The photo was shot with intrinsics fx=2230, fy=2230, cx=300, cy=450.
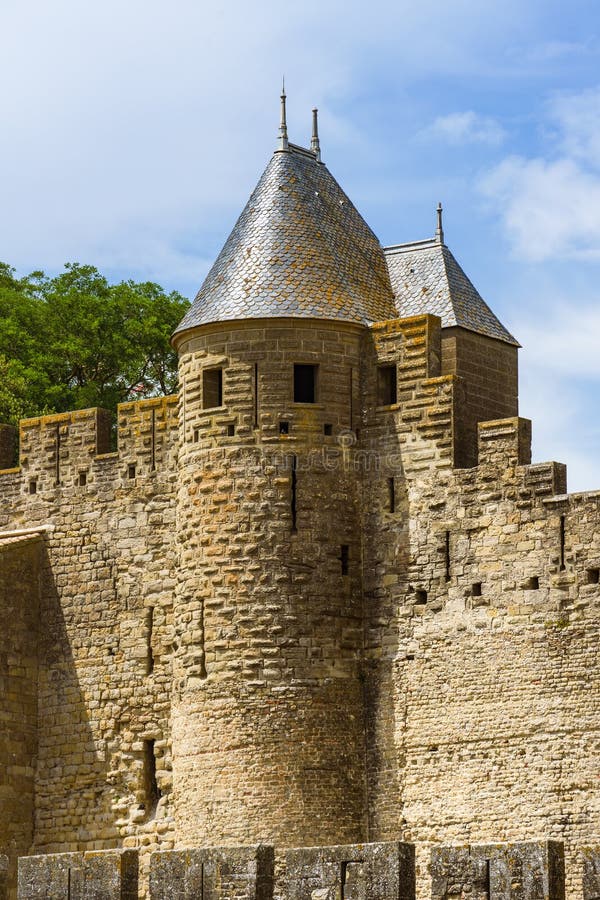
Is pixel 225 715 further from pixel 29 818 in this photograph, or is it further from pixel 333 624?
pixel 29 818

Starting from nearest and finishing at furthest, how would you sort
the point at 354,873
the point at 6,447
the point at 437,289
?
the point at 354,873 → the point at 437,289 → the point at 6,447

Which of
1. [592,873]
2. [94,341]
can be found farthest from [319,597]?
[94,341]

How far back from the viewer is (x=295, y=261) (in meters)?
33.5

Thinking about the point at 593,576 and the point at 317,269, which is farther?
the point at 317,269

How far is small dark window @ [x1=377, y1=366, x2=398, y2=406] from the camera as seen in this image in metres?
33.2

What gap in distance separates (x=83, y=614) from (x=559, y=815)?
30.5ft

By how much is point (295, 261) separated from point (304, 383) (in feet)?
6.21

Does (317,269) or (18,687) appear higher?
(317,269)

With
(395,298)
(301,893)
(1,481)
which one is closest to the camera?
(301,893)

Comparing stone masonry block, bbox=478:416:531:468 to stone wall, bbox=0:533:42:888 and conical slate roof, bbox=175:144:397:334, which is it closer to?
conical slate roof, bbox=175:144:397:334

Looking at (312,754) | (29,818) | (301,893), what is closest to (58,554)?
(29,818)

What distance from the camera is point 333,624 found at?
32.2 m

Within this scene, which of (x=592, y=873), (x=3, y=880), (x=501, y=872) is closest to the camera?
A: (x=592, y=873)

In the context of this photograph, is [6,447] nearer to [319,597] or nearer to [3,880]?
[319,597]
